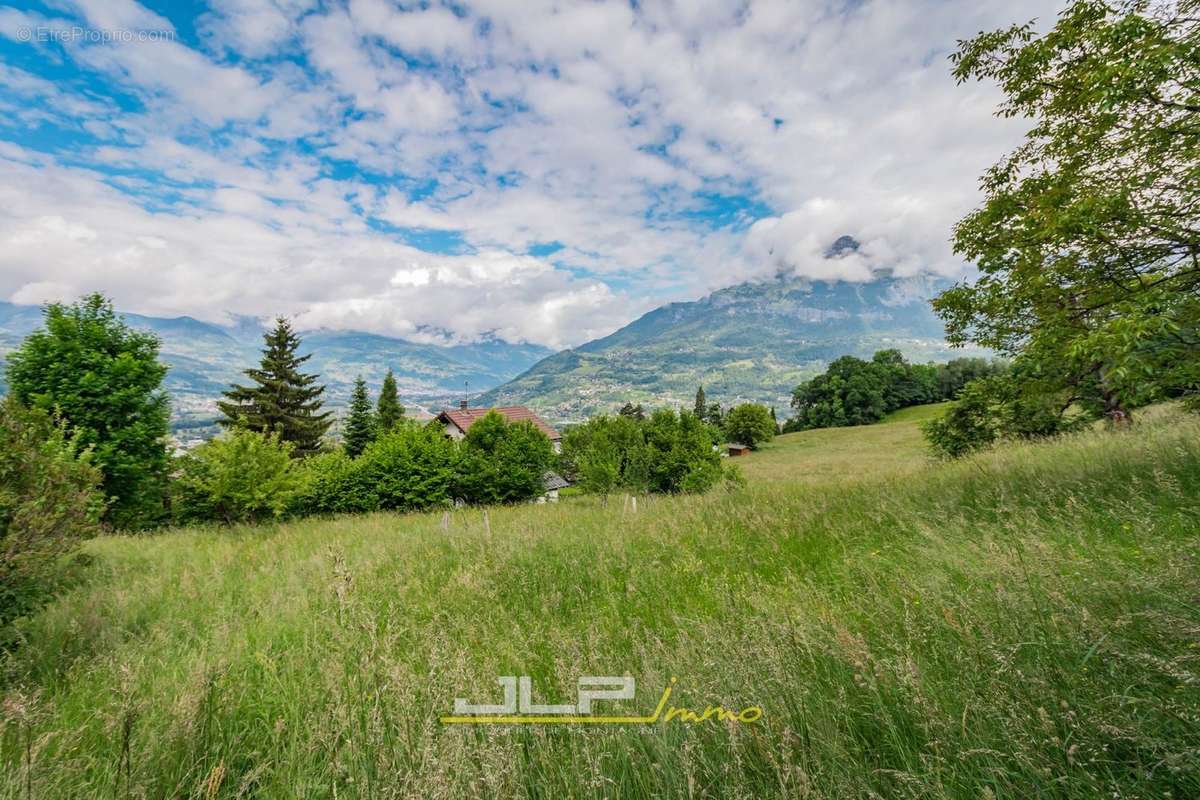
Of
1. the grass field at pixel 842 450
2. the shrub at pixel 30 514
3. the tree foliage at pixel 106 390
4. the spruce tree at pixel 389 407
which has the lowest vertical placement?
the grass field at pixel 842 450

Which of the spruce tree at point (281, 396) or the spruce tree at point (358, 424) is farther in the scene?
the spruce tree at point (358, 424)

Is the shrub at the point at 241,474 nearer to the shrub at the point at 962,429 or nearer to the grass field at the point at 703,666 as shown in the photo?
the grass field at the point at 703,666

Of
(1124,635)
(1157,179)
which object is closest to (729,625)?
(1124,635)

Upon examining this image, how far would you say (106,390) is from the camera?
15062 mm

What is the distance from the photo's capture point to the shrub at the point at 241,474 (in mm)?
14555

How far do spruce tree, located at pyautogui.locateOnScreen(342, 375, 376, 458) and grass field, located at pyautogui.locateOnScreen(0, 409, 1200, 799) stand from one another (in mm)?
46463

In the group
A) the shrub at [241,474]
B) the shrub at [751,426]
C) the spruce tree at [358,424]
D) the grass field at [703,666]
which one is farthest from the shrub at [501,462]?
the shrub at [751,426]

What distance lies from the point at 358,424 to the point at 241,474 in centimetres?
3754

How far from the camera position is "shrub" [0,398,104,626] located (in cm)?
393

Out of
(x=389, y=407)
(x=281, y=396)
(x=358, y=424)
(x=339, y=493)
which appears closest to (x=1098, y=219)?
(x=339, y=493)

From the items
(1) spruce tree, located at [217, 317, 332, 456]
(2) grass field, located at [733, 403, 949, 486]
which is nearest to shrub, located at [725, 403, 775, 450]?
(2) grass field, located at [733, 403, 949, 486]

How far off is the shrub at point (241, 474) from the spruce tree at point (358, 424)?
3337 centimetres

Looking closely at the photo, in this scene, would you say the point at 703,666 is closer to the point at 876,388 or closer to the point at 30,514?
the point at 30,514

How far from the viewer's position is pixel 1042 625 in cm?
255
